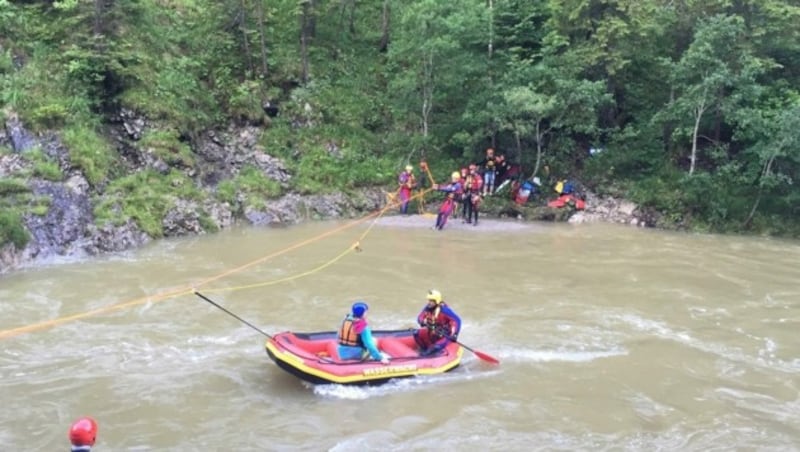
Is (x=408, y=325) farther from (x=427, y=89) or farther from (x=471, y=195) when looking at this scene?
(x=427, y=89)

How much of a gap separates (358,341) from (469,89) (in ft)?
50.2

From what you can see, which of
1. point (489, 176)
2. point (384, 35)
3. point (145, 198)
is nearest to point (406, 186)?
point (489, 176)

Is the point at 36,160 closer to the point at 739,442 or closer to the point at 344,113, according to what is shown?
the point at 344,113

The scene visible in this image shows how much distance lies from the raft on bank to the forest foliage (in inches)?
385

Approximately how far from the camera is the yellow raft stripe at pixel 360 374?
8773 mm

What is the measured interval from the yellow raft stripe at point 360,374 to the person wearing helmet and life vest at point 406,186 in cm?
1180

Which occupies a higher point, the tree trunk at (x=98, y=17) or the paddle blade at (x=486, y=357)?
the tree trunk at (x=98, y=17)

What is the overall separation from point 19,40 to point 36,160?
496 cm

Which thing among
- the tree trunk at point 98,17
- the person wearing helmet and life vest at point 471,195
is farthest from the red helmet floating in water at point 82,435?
the tree trunk at point 98,17

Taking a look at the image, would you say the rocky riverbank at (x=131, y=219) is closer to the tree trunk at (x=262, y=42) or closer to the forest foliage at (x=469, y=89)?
the forest foliage at (x=469, y=89)

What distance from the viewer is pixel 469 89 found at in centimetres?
2309

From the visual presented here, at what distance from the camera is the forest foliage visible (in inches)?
755

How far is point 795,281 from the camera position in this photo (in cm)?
1520

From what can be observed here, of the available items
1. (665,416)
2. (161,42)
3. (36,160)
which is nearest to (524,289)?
(665,416)
